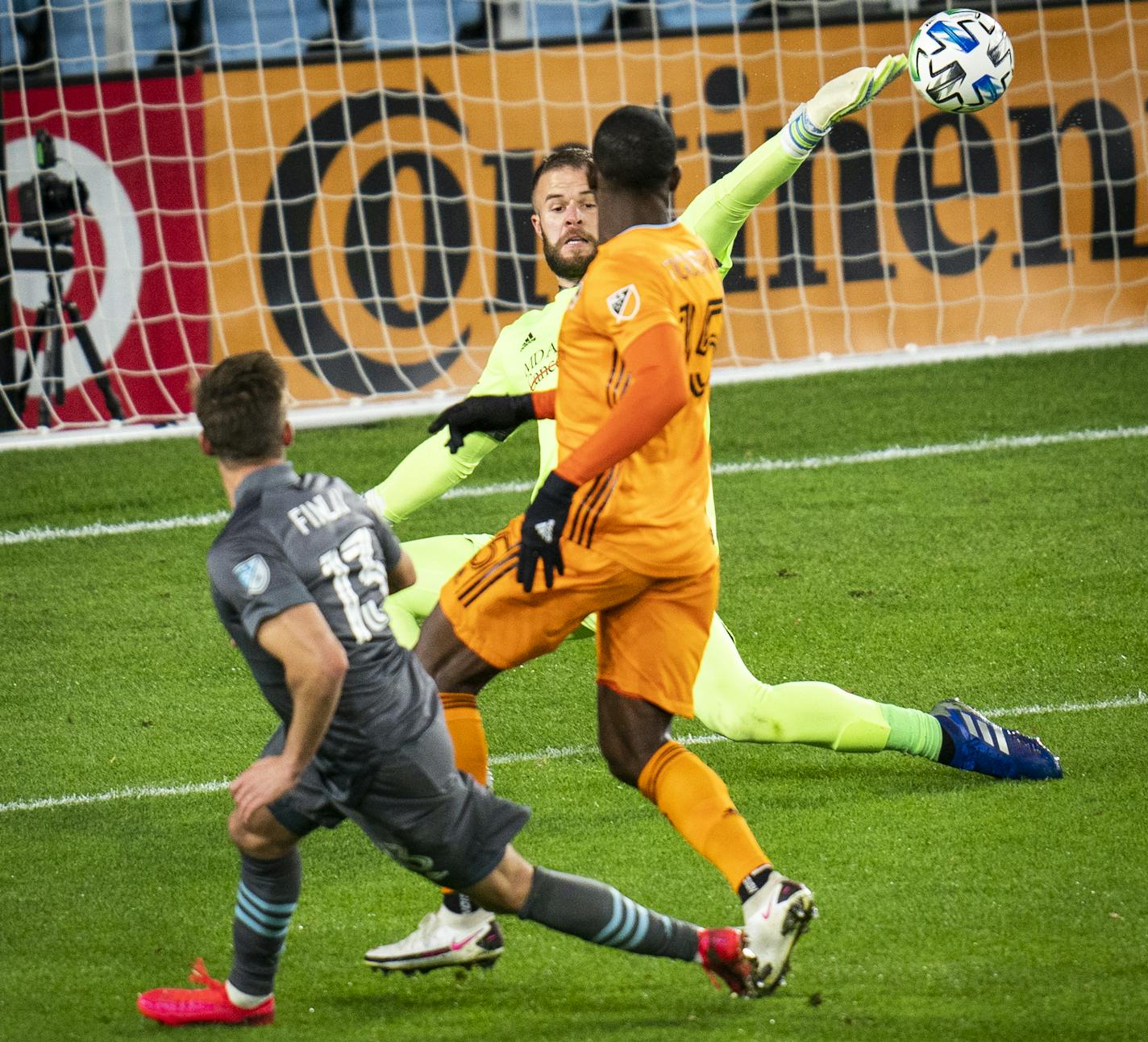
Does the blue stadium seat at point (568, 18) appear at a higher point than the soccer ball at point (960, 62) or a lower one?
higher

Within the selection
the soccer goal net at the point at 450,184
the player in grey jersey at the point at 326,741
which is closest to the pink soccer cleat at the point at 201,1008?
the player in grey jersey at the point at 326,741

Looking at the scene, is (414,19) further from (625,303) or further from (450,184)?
(625,303)

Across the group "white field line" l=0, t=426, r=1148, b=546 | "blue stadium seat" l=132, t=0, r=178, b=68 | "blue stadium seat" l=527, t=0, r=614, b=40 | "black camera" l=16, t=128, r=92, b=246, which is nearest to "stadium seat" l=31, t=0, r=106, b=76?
"blue stadium seat" l=132, t=0, r=178, b=68

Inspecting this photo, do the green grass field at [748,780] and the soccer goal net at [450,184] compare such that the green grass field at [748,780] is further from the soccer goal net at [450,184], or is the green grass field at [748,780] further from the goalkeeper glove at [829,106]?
the goalkeeper glove at [829,106]

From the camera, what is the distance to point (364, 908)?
4176mm

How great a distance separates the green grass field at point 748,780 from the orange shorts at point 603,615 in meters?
0.65

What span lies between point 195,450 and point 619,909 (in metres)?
6.37

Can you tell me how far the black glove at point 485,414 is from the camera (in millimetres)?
4020

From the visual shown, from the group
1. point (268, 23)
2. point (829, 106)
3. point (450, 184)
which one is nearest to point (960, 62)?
point (829, 106)

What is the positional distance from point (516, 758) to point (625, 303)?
6.39 ft

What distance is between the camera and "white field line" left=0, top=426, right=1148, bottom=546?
8070mm

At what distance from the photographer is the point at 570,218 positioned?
4.91 m

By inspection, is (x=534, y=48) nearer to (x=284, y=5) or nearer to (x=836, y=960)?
(x=284, y=5)

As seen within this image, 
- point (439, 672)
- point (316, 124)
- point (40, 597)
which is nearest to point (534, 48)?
point (316, 124)
